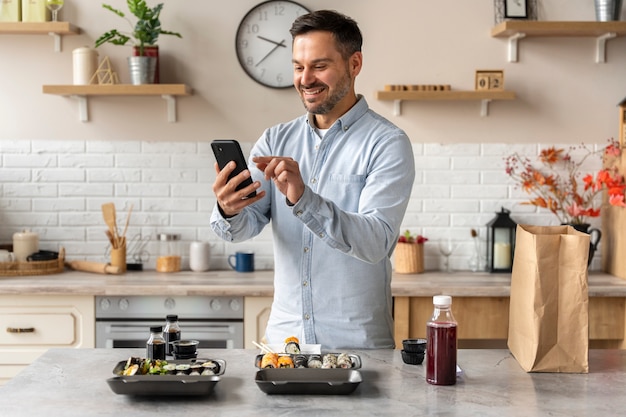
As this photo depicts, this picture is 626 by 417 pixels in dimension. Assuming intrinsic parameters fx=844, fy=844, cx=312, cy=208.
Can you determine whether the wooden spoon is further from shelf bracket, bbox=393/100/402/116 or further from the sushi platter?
the sushi platter

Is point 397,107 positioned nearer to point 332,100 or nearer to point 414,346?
point 332,100

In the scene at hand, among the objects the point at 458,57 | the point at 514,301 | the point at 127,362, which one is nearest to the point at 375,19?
the point at 458,57

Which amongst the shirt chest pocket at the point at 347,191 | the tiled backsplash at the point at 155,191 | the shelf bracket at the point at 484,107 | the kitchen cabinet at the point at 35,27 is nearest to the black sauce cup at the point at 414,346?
the shirt chest pocket at the point at 347,191

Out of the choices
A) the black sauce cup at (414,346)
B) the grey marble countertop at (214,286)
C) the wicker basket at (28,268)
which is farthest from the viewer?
the wicker basket at (28,268)

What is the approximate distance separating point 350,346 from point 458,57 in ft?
8.11

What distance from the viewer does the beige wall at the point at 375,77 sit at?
4.79m

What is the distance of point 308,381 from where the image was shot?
7.23 ft

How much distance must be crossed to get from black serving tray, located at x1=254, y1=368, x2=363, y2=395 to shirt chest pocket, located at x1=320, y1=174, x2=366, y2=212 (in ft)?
2.45

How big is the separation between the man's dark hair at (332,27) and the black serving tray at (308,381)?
1126 mm

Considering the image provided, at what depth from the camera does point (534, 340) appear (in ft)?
7.98

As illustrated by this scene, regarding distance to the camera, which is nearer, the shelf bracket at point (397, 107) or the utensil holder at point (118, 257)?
the utensil holder at point (118, 257)

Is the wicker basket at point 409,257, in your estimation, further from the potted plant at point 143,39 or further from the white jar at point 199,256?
the potted plant at point 143,39

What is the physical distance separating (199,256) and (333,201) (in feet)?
6.47

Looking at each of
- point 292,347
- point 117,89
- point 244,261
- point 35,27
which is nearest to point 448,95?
point 244,261
